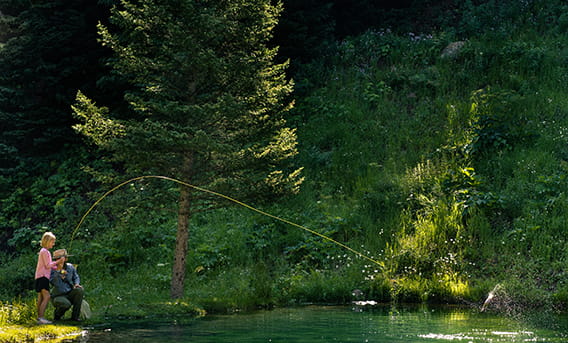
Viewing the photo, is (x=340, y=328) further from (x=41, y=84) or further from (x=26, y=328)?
(x=41, y=84)

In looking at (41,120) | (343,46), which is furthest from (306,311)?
(343,46)

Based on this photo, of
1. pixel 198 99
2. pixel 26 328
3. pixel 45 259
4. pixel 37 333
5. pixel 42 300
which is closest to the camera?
pixel 37 333

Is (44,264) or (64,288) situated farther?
(64,288)

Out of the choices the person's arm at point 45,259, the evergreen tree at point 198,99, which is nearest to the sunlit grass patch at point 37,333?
the person's arm at point 45,259

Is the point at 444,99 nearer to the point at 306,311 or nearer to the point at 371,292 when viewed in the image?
the point at 371,292

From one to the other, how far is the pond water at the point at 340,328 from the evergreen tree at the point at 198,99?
2473 mm

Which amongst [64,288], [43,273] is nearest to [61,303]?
[64,288]

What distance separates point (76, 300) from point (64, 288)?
1.04 ft

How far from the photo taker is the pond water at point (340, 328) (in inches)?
386

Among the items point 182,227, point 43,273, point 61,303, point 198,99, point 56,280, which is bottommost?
point 61,303

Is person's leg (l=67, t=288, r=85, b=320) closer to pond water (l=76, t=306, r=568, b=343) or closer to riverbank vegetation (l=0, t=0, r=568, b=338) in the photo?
pond water (l=76, t=306, r=568, b=343)

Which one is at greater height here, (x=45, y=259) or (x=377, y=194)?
(x=377, y=194)

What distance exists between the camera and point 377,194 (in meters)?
18.0

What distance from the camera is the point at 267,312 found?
13258 millimetres
